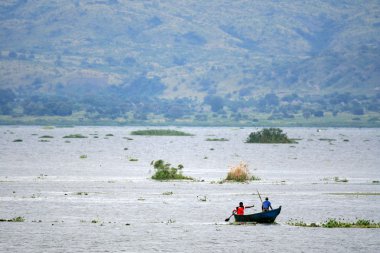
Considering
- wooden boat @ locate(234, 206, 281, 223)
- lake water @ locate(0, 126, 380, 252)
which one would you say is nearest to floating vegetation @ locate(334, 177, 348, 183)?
lake water @ locate(0, 126, 380, 252)

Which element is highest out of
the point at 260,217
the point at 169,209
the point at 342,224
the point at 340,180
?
the point at 340,180

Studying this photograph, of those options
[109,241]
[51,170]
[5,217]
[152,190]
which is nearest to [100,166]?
[51,170]

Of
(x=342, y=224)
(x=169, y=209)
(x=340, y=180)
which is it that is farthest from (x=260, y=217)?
(x=340, y=180)

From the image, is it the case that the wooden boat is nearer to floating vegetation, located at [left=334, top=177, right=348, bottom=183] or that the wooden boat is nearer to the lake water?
the lake water

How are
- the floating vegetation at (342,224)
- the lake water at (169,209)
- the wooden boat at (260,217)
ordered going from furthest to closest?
the floating vegetation at (342,224) < the wooden boat at (260,217) < the lake water at (169,209)

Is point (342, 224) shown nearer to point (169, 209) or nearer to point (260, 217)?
point (260, 217)

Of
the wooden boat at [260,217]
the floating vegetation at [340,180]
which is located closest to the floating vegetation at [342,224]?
the wooden boat at [260,217]

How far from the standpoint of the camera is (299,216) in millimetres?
57062

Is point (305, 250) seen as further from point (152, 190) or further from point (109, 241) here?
point (152, 190)

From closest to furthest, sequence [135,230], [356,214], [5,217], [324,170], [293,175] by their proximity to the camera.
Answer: [135,230]
[5,217]
[356,214]
[293,175]
[324,170]

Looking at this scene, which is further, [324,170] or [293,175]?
[324,170]

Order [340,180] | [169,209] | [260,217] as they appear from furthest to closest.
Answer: [340,180] < [169,209] < [260,217]

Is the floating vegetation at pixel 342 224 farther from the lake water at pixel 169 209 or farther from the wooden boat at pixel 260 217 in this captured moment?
the wooden boat at pixel 260 217

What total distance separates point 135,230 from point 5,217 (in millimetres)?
9194
